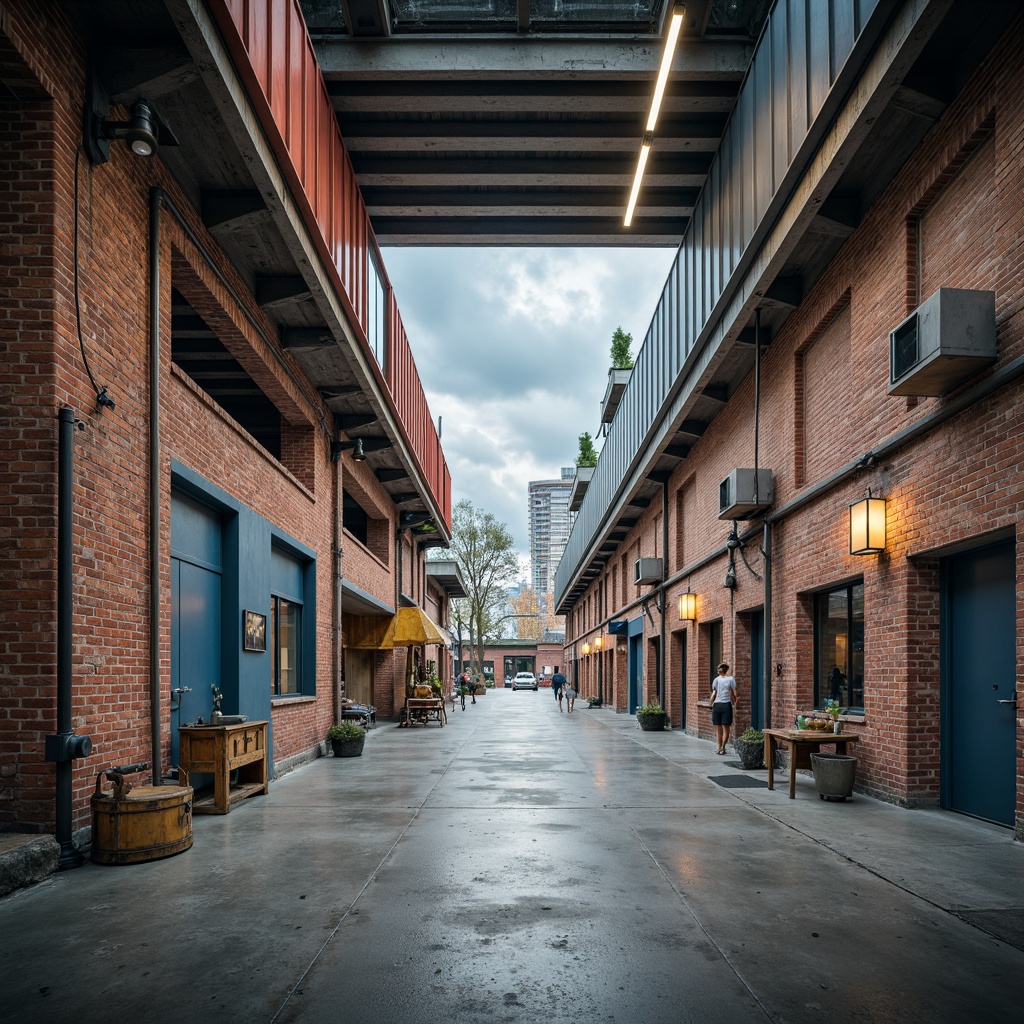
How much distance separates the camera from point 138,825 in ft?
20.9

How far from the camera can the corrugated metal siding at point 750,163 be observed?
25.2ft

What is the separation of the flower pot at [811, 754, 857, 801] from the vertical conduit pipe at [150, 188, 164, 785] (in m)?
6.70

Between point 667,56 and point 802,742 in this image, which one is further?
point 802,742

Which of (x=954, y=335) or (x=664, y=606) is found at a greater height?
(x=954, y=335)

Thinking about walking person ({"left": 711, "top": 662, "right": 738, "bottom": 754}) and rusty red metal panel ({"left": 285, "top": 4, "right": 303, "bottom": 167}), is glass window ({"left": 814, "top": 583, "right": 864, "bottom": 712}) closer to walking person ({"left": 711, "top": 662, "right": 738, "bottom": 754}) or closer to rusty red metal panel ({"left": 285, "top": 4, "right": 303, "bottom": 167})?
walking person ({"left": 711, "top": 662, "right": 738, "bottom": 754})

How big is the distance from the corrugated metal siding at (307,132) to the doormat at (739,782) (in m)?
7.74

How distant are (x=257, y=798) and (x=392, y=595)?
13.4 m

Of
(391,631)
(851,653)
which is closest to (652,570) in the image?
(391,631)

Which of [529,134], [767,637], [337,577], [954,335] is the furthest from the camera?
[337,577]

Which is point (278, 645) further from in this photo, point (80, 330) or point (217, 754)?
point (80, 330)

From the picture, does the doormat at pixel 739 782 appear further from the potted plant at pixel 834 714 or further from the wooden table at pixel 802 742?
the potted plant at pixel 834 714

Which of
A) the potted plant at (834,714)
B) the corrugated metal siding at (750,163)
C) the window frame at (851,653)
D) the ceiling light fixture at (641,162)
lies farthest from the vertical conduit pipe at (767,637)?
the ceiling light fixture at (641,162)

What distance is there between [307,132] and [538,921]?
320 inches

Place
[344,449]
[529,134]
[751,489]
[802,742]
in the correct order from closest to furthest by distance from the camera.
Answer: [802,742] < [529,134] < [751,489] < [344,449]
